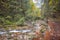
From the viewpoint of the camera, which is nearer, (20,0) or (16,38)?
(16,38)

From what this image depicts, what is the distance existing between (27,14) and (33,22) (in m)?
0.79

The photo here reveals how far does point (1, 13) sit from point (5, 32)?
5.42 ft

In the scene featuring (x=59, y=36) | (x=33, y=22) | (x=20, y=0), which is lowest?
(x=33, y=22)

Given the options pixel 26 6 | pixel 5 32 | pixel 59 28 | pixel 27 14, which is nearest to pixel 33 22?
pixel 27 14

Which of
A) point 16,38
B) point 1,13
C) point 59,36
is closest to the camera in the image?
point 59,36

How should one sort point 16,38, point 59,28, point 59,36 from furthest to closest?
point 16,38, point 59,28, point 59,36

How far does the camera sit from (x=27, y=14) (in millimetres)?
7953

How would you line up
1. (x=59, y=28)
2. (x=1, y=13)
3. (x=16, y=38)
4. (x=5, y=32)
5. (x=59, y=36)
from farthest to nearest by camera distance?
1. (x=1, y=13)
2. (x=5, y=32)
3. (x=16, y=38)
4. (x=59, y=28)
5. (x=59, y=36)

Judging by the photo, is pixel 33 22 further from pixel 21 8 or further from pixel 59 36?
pixel 59 36

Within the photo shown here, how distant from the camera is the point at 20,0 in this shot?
792 cm

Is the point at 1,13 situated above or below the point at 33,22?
above

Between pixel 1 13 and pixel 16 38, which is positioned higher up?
pixel 1 13

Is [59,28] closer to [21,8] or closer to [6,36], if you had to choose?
[6,36]

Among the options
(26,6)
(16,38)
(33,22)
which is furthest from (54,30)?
(26,6)
